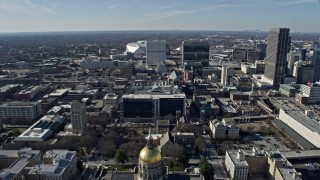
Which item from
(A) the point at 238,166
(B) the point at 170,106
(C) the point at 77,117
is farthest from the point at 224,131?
(C) the point at 77,117

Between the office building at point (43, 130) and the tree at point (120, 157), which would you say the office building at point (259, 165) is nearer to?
the tree at point (120, 157)

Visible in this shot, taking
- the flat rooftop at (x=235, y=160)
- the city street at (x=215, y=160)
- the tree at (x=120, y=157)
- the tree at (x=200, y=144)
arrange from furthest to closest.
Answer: the tree at (x=200, y=144) < the tree at (x=120, y=157) < the city street at (x=215, y=160) < the flat rooftop at (x=235, y=160)

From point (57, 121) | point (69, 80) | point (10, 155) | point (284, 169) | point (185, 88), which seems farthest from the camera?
point (69, 80)

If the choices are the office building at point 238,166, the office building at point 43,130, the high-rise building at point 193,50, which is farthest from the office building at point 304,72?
the office building at point 43,130

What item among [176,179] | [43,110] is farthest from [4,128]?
[176,179]

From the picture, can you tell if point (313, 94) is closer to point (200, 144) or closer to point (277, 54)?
point (277, 54)

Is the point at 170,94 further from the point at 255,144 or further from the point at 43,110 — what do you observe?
the point at 43,110

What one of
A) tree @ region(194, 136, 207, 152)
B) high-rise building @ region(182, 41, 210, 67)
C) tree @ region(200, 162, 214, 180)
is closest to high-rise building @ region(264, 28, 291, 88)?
high-rise building @ region(182, 41, 210, 67)
